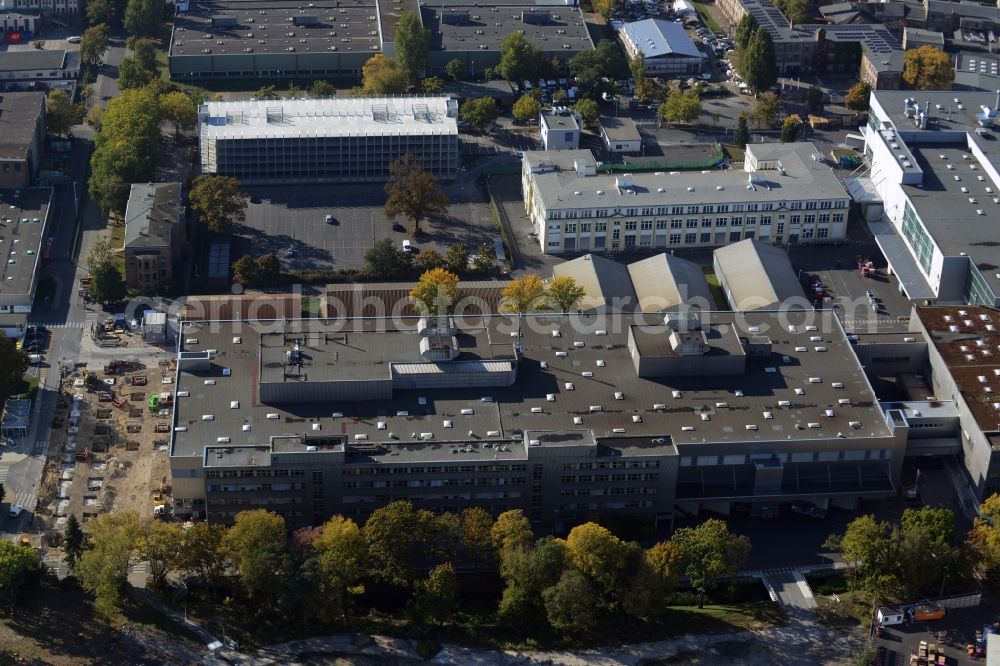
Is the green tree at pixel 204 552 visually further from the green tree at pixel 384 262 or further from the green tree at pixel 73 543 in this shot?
the green tree at pixel 384 262

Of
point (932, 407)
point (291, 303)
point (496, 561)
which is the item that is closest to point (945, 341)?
point (932, 407)

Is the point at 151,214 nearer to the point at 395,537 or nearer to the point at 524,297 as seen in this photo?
the point at 524,297

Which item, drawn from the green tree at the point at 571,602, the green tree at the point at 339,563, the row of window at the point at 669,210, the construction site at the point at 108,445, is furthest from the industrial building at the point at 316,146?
the green tree at the point at 571,602

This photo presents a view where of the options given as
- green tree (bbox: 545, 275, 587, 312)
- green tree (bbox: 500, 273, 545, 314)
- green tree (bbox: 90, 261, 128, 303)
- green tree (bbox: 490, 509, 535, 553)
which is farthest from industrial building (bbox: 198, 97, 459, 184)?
green tree (bbox: 490, 509, 535, 553)

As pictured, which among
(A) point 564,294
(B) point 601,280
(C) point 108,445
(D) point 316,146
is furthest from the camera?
(D) point 316,146

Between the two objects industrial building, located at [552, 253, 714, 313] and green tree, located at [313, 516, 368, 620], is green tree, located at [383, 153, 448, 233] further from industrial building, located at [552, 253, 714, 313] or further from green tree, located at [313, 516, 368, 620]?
green tree, located at [313, 516, 368, 620]

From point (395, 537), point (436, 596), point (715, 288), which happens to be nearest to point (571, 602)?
point (436, 596)
